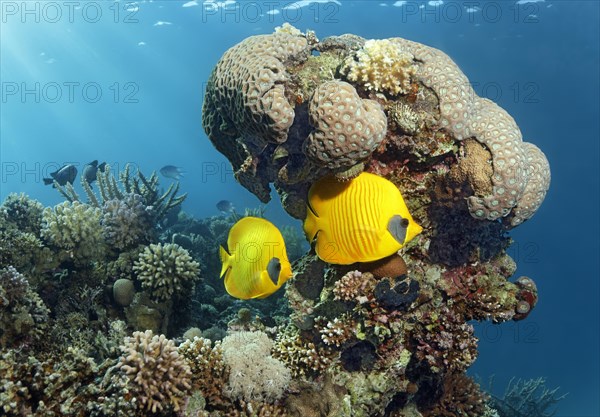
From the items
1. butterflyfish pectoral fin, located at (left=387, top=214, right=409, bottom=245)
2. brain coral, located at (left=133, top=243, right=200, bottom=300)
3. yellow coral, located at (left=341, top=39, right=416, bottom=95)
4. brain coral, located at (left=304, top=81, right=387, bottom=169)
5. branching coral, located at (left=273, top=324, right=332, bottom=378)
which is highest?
yellow coral, located at (left=341, top=39, right=416, bottom=95)

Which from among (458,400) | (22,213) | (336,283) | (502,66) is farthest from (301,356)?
(502,66)

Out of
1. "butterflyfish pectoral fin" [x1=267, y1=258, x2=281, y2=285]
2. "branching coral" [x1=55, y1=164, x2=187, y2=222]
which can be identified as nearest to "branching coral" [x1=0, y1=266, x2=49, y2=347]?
"butterflyfish pectoral fin" [x1=267, y1=258, x2=281, y2=285]

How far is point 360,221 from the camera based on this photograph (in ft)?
9.66

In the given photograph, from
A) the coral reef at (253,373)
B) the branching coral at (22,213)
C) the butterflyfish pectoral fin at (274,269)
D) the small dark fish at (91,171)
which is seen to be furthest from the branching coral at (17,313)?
the small dark fish at (91,171)

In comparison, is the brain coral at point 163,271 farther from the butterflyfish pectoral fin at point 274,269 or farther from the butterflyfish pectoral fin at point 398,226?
the butterflyfish pectoral fin at point 398,226

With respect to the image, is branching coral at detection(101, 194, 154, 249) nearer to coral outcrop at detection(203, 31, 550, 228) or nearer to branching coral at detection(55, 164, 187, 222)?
branching coral at detection(55, 164, 187, 222)

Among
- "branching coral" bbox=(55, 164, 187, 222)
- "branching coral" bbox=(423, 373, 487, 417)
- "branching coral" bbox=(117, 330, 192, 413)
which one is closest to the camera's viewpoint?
"branching coral" bbox=(117, 330, 192, 413)

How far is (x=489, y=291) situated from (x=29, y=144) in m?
118

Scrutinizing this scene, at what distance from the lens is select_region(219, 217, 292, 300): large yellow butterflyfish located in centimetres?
298

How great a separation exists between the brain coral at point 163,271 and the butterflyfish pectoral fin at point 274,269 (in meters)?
2.37

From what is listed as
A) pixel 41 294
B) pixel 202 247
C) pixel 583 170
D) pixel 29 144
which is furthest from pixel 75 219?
pixel 29 144

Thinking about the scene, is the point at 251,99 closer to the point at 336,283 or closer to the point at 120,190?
the point at 336,283

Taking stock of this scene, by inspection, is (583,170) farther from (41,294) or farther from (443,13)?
(41,294)

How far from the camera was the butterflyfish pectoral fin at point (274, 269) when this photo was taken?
2.96m
